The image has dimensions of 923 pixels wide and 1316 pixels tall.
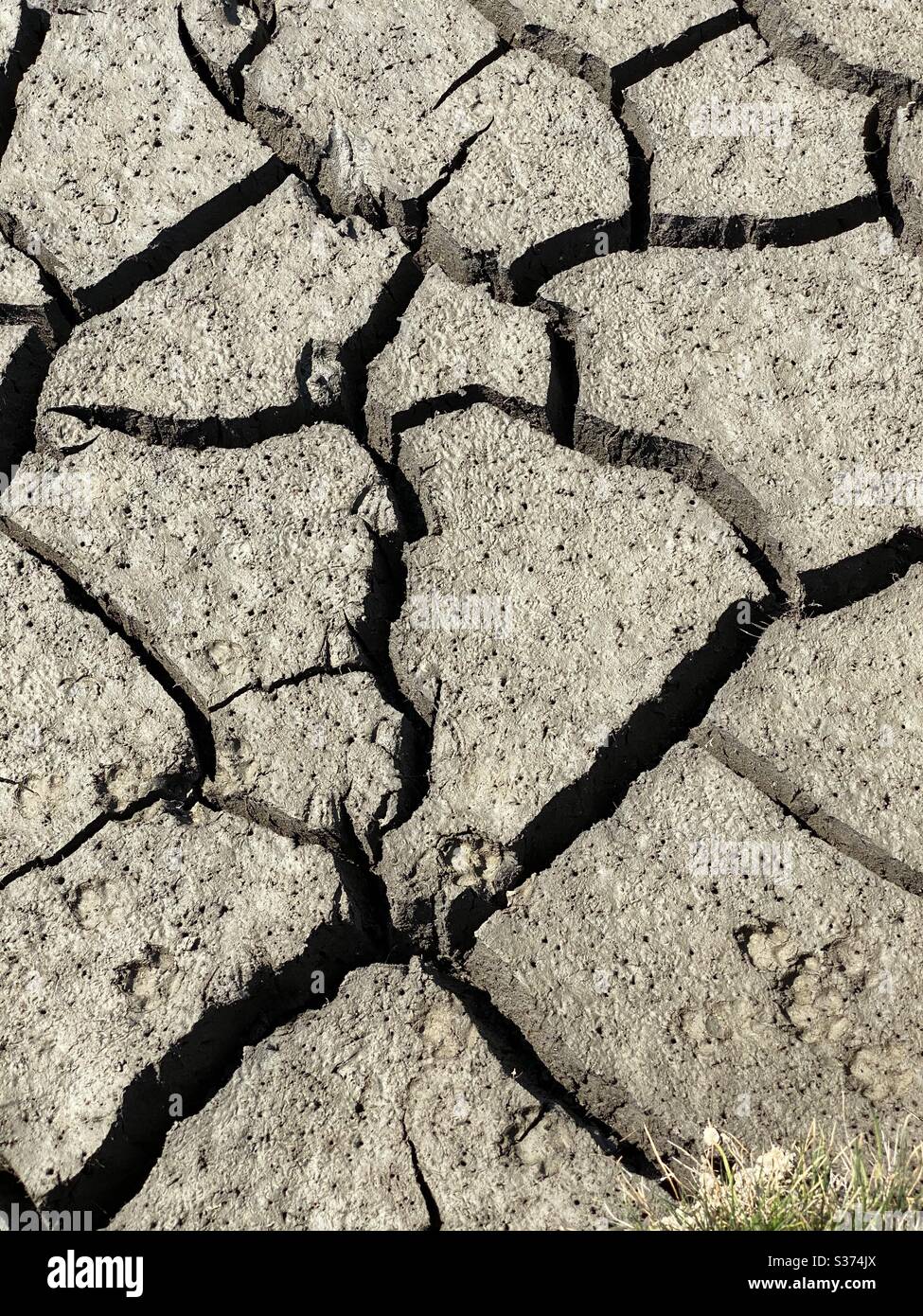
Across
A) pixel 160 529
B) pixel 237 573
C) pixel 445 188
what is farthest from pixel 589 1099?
pixel 445 188

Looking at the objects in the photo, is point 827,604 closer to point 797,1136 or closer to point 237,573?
point 797,1136

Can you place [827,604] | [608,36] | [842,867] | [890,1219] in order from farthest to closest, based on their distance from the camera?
[608,36], [827,604], [842,867], [890,1219]

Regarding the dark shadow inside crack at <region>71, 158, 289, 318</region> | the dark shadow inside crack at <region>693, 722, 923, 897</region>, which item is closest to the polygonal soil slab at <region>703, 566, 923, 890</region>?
the dark shadow inside crack at <region>693, 722, 923, 897</region>

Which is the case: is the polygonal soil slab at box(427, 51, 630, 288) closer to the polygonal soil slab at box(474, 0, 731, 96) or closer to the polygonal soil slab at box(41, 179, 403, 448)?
the polygonal soil slab at box(474, 0, 731, 96)

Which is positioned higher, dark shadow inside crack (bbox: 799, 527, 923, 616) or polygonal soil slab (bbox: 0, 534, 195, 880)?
polygonal soil slab (bbox: 0, 534, 195, 880)

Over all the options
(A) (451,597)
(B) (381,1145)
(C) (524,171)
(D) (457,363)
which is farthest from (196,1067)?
(C) (524,171)

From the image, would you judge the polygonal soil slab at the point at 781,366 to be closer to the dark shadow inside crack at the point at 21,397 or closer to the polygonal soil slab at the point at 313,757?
the polygonal soil slab at the point at 313,757
